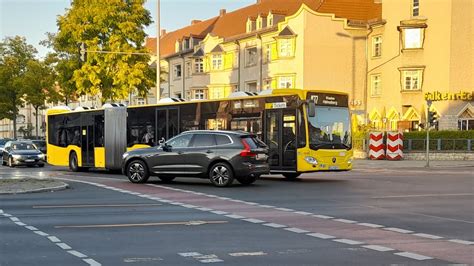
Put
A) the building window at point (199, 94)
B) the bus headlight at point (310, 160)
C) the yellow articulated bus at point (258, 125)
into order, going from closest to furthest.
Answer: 1. the bus headlight at point (310, 160)
2. the yellow articulated bus at point (258, 125)
3. the building window at point (199, 94)

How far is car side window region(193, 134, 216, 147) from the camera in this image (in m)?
19.0

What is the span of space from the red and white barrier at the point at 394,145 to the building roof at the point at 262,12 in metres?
14.1

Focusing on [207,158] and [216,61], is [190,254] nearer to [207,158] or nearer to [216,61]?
[207,158]

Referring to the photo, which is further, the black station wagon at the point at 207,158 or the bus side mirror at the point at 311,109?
the bus side mirror at the point at 311,109

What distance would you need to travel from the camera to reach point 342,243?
8727 mm

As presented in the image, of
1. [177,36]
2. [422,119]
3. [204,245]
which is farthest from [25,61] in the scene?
[204,245]

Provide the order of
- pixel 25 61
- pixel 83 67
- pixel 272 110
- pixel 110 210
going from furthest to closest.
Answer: pixel 25 61
pixel 83 67
pixel 272 110
pixel 110 210

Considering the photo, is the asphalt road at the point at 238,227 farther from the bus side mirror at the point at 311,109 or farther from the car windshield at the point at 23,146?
the car windshield at the point at 23,146

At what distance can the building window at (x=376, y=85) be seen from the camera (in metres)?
48.4

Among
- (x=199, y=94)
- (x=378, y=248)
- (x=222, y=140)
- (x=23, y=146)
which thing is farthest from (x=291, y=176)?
(x=199, y=94)

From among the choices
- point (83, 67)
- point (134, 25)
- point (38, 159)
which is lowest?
point (38, 159)

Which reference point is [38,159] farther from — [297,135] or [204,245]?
[204,245]

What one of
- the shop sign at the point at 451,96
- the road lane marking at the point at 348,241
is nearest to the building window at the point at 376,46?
the shop sign at the point at 451,96

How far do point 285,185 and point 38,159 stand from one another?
18.7m
